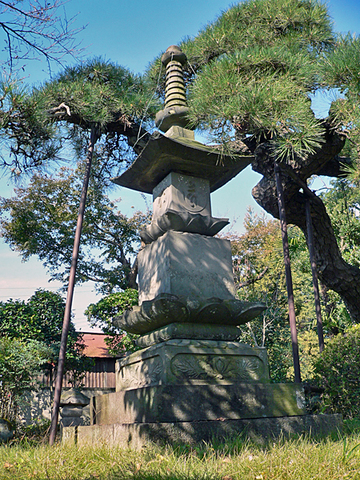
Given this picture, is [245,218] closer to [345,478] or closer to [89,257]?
[89,257]

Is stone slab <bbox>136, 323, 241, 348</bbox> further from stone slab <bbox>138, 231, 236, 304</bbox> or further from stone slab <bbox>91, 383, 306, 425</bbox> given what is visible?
stone slab <bbox>91, 383, 306, 425</bbox>

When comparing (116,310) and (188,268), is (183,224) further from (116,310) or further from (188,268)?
(116,310)

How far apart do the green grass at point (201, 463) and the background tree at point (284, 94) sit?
290 centimetres

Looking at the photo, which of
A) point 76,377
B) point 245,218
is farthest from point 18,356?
point 245,218

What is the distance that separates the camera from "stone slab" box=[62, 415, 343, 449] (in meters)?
2.61

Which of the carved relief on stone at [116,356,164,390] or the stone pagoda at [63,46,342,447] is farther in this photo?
the carved relief on stone at [116,356,164,390]

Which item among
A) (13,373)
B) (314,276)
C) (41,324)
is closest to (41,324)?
(41,324)

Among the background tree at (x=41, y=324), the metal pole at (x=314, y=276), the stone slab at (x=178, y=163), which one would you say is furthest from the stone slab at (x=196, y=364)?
the background tree at (x=41, y=324)

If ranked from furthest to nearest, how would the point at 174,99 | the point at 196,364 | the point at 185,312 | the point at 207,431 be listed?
the point at 174,99 → the point at 185,312 → the point at 196,364 → the point at 207,431

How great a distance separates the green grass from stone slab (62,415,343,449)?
9cm

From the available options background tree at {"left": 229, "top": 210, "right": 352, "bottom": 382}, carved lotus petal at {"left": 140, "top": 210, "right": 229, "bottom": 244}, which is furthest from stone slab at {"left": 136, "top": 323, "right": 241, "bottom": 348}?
background tree at {"left": 229, "top": 210, "right": 352, "bottom": 382}

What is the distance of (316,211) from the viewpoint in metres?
7.18

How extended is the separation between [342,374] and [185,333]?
9.40ft

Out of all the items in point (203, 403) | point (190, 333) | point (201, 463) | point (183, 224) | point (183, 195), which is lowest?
point (201, 463)
